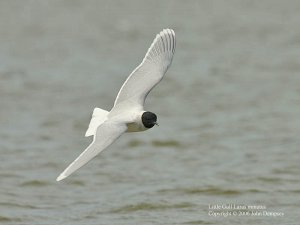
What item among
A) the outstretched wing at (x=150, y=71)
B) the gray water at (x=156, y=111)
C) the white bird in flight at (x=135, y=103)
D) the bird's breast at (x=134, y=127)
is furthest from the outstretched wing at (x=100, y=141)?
the gray water at (x=156, y=111)

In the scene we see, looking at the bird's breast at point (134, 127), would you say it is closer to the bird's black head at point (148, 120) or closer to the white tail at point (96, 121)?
the bird's black head at point (148, 120)

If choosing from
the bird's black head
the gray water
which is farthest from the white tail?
the gray water

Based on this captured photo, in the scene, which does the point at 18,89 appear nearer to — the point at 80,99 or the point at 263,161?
the point at 80,99

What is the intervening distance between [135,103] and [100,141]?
0.98m

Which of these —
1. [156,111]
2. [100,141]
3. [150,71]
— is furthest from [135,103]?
[156,111]

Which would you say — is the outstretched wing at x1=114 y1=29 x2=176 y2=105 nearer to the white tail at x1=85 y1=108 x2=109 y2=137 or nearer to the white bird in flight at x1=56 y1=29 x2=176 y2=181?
the white bird in flight at x1=56 y1=29 x2=176 y2=181

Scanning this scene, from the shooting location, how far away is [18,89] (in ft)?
48.4

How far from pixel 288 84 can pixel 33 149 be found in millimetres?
4428

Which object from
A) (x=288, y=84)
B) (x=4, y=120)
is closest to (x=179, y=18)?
(x=288, y=84)

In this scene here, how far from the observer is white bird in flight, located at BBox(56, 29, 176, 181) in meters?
7.37

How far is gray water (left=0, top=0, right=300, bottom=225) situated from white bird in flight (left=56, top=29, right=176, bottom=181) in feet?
5.34

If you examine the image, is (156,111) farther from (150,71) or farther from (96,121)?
(96,121)

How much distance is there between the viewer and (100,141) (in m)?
7.08

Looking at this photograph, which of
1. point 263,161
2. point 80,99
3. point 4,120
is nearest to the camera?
point 263,161
